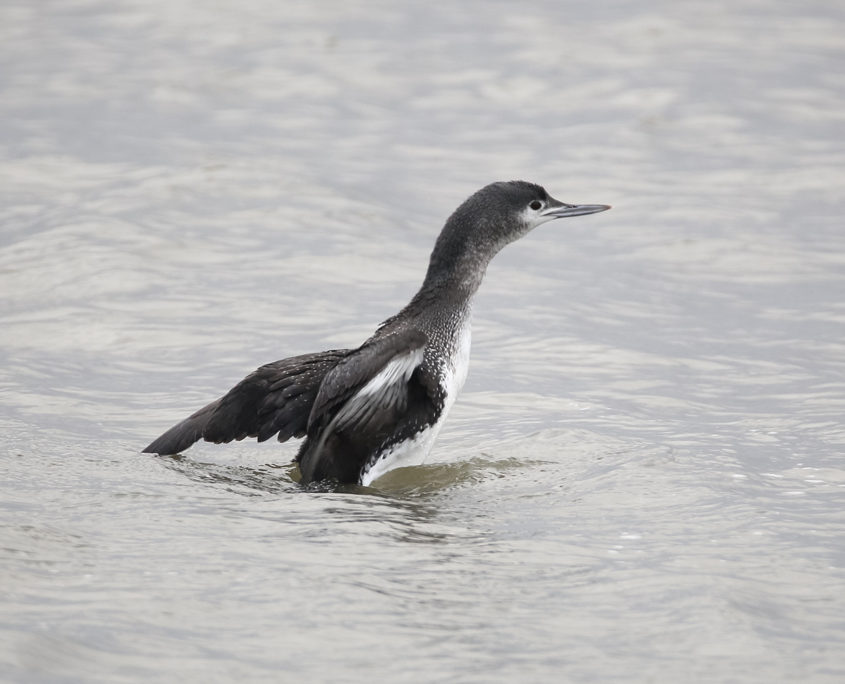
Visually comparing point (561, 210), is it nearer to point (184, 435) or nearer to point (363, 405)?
point (363, 405)

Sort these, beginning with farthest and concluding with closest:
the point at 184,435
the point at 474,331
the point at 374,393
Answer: the point at 474,331, the point at 184,435, the point at 374,393

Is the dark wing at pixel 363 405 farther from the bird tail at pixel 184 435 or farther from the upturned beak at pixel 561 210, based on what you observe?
the upturned beak at pixel 561 210

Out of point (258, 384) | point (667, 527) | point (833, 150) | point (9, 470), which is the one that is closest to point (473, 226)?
point (258, 384)

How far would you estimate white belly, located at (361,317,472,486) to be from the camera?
7547 millimetres

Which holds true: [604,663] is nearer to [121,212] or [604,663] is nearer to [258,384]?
[258,384]

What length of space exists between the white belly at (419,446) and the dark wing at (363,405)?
77 mm

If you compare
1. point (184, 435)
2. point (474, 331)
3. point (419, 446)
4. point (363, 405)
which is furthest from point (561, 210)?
point (184, 435)

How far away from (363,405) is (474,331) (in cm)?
351

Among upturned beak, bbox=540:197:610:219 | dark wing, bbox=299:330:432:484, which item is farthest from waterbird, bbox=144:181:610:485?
upturned beak, bbox=540:197:610:219

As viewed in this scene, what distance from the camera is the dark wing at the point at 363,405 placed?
7.30 m

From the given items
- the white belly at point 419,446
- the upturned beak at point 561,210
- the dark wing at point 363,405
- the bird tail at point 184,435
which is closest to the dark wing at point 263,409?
the bird tail at point 184,435

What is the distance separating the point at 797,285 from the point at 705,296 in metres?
0.74

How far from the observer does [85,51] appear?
57.9 feet

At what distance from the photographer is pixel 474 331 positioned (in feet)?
35.3
